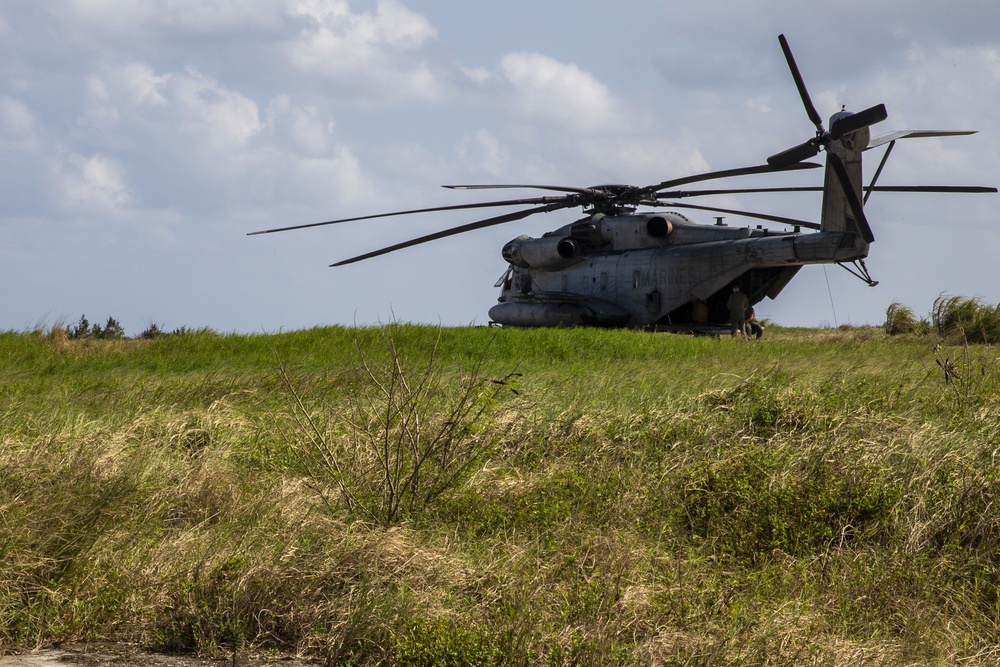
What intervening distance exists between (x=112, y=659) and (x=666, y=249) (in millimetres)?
18139

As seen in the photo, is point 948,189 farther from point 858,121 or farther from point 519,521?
point 519,521

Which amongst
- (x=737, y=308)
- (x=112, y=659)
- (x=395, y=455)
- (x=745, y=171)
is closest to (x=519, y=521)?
(x=395, y=455)

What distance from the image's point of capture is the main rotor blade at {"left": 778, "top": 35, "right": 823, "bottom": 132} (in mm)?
18266

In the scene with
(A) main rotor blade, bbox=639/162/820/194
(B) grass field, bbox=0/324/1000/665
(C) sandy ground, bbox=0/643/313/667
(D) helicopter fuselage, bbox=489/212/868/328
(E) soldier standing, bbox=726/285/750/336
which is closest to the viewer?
(C) sandy ground, bbox=0/643/313/667

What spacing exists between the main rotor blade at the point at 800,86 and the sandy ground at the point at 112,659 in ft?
52.8

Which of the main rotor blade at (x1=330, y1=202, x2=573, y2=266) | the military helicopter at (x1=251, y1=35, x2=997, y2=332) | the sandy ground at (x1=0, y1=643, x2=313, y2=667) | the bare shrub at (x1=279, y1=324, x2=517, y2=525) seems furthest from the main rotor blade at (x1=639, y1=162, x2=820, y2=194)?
the sandy ground at (x1=0, y1=643, x2=313, y2=667)

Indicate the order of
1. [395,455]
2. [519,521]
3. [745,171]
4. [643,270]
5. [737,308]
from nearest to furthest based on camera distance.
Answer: [519,521] → [395,455] → [745,171] → [737,308] → [643,270]

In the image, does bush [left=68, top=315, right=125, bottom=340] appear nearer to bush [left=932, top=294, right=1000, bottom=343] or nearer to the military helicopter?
the military helicopter

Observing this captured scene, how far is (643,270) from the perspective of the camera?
2192 centimetres

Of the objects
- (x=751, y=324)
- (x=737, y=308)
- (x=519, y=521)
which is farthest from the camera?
(x=751, y=324)

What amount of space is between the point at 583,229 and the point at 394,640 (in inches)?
738

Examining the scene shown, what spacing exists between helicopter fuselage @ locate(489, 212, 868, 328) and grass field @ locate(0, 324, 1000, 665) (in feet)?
31.5

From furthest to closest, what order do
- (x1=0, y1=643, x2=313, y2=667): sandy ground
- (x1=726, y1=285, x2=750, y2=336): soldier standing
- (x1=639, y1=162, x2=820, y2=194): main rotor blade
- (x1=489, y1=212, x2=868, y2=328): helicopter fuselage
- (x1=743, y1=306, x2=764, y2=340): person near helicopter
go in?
(x1=743, y1=306, x2=764, y2=340): person near helicopter < (x1=726, y1=285, x2=750, y2=336): soldier standing < (x1=489, y1=212, x2=868, y2=328): helicopter fuselage < (x1=639, y1=162, x2=820, y2=194): main rotor blade < (x1=0, y1=643, x2=313, y2=667): sandy ground

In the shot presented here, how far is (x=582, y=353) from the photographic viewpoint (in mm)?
16141
